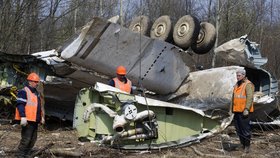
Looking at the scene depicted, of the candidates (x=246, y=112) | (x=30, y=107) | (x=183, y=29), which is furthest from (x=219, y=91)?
(x=30, y=107)

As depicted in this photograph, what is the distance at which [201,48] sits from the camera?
8664 mm

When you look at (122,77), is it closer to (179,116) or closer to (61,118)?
(179,116)

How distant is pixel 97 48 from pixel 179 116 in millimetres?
1802

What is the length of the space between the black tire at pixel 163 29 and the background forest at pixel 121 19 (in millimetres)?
6260

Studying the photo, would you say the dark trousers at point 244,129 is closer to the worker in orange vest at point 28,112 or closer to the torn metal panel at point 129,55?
the torn metal panel at point 129,55

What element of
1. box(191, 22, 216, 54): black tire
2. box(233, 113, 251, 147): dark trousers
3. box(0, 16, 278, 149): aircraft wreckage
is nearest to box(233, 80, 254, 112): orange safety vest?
box(233, 113, 251, 147): dark trousers

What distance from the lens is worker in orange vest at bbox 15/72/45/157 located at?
17.3ft

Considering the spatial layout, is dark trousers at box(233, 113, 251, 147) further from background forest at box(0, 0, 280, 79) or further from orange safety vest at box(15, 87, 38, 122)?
background forest at box(0, 0, 280, 79)

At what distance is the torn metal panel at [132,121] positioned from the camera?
19.5 feet

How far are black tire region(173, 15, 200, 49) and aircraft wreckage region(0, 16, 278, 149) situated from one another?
0.8 inches

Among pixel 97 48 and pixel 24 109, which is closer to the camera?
pixel 24 109

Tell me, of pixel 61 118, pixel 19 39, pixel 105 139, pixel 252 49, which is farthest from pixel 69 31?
pixel 105 139

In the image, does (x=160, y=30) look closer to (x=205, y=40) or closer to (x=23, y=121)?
(x=205, y=40)

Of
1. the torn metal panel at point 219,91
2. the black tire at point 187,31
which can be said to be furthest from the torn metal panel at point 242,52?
the black tire at point 187,31
